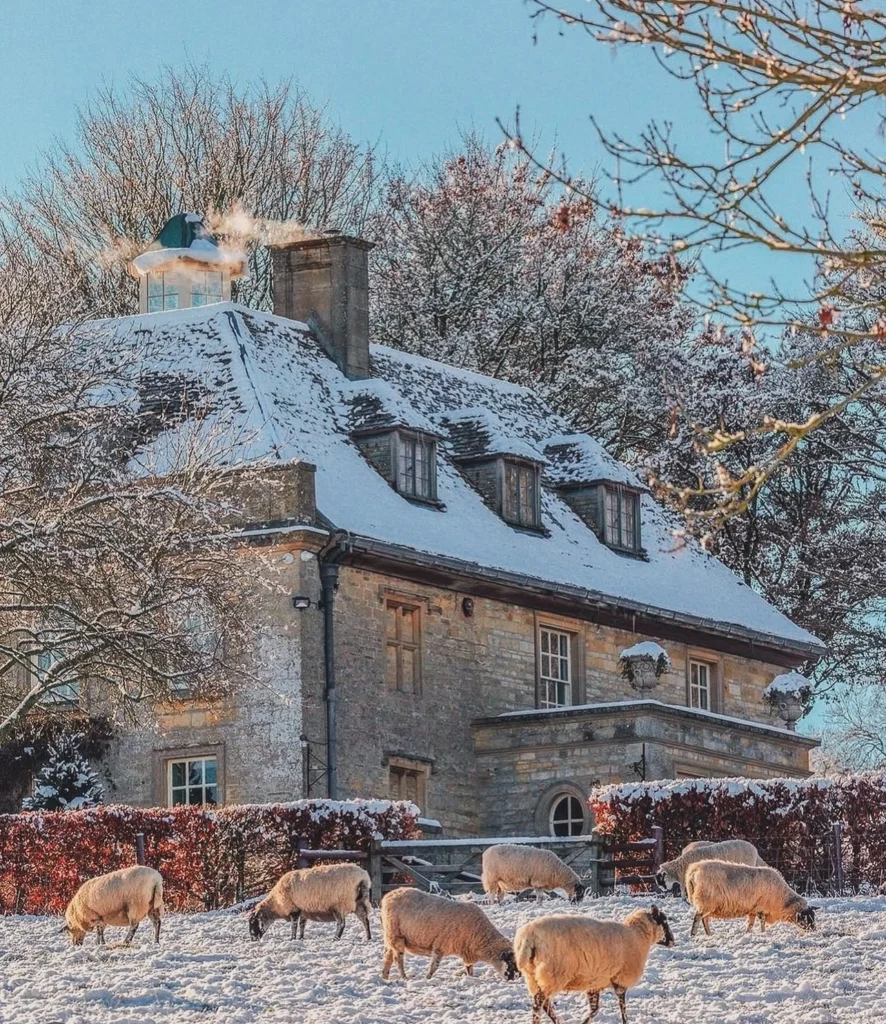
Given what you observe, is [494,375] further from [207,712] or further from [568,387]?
[207,712]

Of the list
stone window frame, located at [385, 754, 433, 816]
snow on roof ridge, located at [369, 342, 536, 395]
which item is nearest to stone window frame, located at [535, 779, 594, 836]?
stone window frame, located at [385, 754, 433, 816]

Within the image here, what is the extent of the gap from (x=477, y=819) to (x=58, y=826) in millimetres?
9497

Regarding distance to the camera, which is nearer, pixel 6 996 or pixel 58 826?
pixel 6 996

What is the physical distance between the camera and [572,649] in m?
41.1

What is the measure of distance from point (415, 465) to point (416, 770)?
529 centimetres

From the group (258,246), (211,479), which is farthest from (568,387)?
(211,479)

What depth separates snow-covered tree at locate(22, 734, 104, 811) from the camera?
36.2 m

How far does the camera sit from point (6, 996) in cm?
2145

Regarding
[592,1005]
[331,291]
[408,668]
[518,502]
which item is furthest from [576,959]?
[331,291]

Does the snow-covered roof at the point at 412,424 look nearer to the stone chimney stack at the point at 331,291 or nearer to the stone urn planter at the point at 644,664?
the stone chimney stack at the point at 331,291

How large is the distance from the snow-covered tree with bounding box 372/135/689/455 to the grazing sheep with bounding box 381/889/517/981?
33120 millimetres

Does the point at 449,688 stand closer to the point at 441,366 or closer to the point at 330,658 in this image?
the point at 330,658

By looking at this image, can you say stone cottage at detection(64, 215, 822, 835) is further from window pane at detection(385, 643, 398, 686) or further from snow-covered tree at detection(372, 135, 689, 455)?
snow-covered tree at detection(372, 135, 689, 455)

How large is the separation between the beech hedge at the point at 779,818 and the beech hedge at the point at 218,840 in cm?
265
